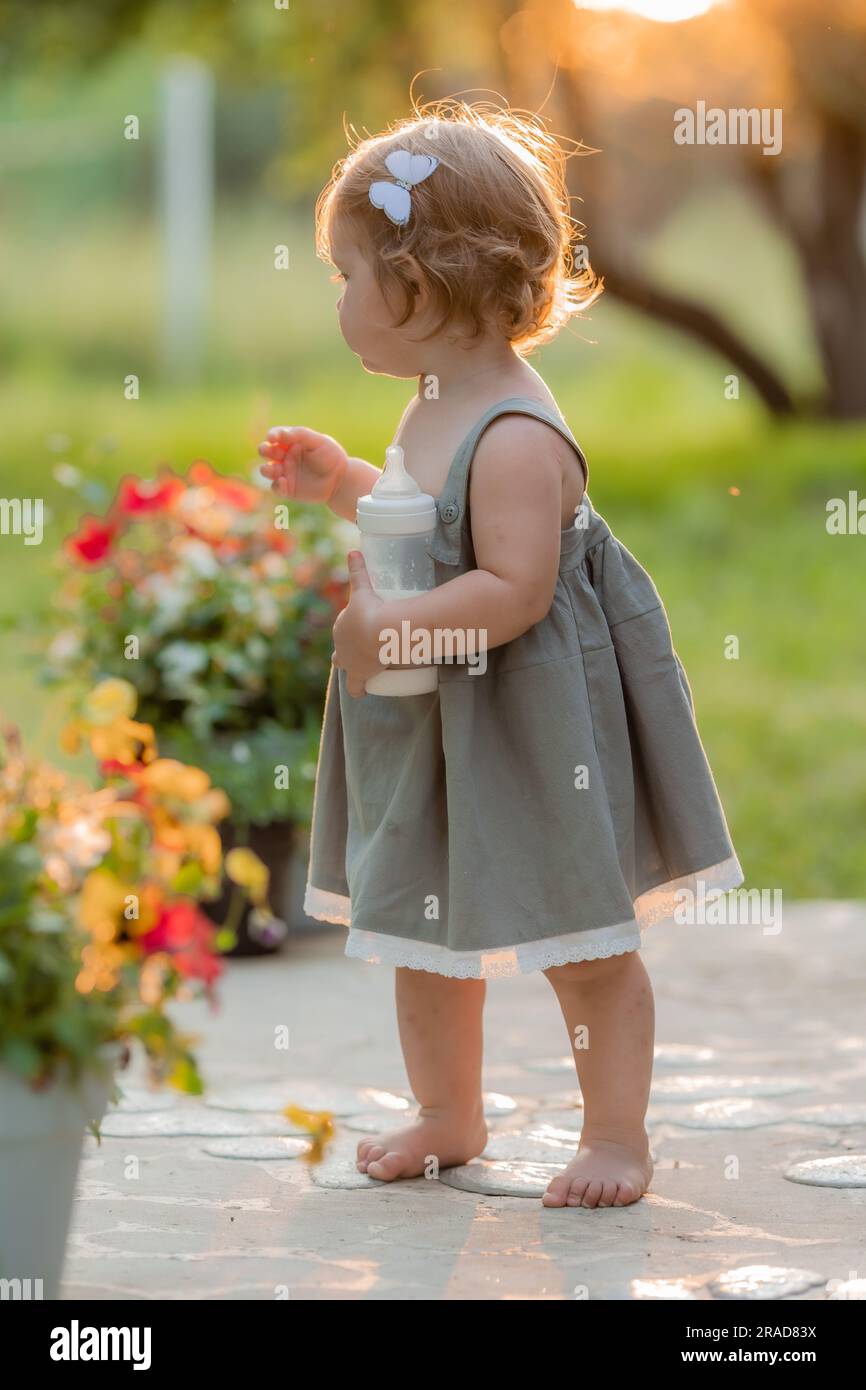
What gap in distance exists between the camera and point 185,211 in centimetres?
1514

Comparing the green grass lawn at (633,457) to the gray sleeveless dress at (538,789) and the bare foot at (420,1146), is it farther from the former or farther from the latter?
the bare foot at (420,1146)

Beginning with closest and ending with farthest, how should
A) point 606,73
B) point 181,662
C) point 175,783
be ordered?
1. point 175,783
2. point 181,662
3. point 606,73

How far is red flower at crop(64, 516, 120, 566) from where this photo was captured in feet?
12.9

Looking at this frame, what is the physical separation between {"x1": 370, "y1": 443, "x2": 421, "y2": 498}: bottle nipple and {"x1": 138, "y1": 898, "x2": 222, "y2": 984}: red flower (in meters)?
0.75

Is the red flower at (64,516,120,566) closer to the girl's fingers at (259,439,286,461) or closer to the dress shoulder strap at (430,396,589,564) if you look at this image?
the girl's fingers at (259,439,286,461)

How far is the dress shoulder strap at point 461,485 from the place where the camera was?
233 cm

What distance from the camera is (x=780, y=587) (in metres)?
8.01

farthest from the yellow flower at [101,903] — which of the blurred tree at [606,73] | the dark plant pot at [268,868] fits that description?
the blurred tree at [606,73]

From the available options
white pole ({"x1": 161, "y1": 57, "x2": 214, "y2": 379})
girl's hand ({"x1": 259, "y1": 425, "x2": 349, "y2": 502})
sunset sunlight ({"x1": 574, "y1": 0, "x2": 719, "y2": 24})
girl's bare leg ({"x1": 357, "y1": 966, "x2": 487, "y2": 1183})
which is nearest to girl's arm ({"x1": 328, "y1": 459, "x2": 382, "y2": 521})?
girl's hand ({"x1": 259, "y1": 425, "x2": 349, "y2": 502})

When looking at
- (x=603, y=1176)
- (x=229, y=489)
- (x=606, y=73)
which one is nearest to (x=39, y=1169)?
(x=603, y=1176)

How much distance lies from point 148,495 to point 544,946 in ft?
6.69

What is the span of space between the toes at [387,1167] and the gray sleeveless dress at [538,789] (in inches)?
13.2

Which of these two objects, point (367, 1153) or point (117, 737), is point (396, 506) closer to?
point (117, 737)
